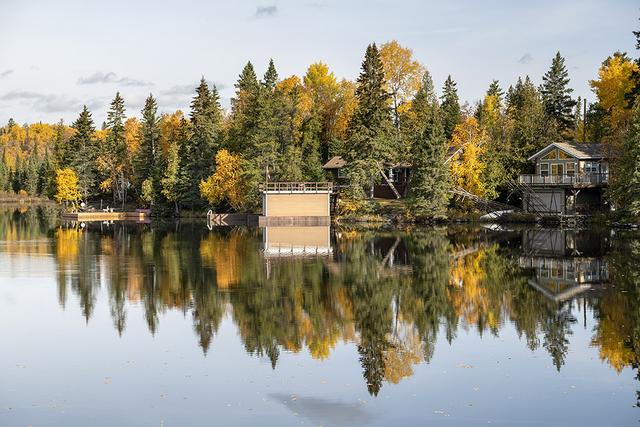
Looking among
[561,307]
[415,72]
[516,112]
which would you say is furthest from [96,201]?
[561,307]

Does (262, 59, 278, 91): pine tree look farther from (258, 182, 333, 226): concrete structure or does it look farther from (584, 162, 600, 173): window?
(584, 162, 600, 173): window

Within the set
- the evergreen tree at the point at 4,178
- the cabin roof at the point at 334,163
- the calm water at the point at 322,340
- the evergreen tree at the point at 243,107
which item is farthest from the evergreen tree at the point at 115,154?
the evergreen tree at the point at 4,178

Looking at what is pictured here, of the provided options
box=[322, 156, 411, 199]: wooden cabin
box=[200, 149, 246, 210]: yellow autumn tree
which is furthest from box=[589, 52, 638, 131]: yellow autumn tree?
box=[200, 149, 246, 210]: yellow autumn tree

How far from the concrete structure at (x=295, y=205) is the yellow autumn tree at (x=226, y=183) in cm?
753

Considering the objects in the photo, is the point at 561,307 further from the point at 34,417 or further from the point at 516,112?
the point at 516,112

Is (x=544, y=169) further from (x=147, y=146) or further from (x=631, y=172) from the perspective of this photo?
(x=147, y=146)

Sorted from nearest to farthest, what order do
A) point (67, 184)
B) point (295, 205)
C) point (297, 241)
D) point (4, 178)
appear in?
1. point (297, 241)
2. point (295, 205)
3. point (67, 184)
4. point (4, 178)

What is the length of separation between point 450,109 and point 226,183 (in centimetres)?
2962

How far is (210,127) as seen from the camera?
8681 centimetres

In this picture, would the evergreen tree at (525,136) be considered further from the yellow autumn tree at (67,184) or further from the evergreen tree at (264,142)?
the yellow autumn tree at (67,184)

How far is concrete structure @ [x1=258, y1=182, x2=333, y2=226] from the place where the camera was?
2842 inches

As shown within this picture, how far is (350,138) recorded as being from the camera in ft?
237

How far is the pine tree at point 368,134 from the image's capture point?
235ft

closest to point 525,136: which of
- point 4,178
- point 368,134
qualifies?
point 368,134
